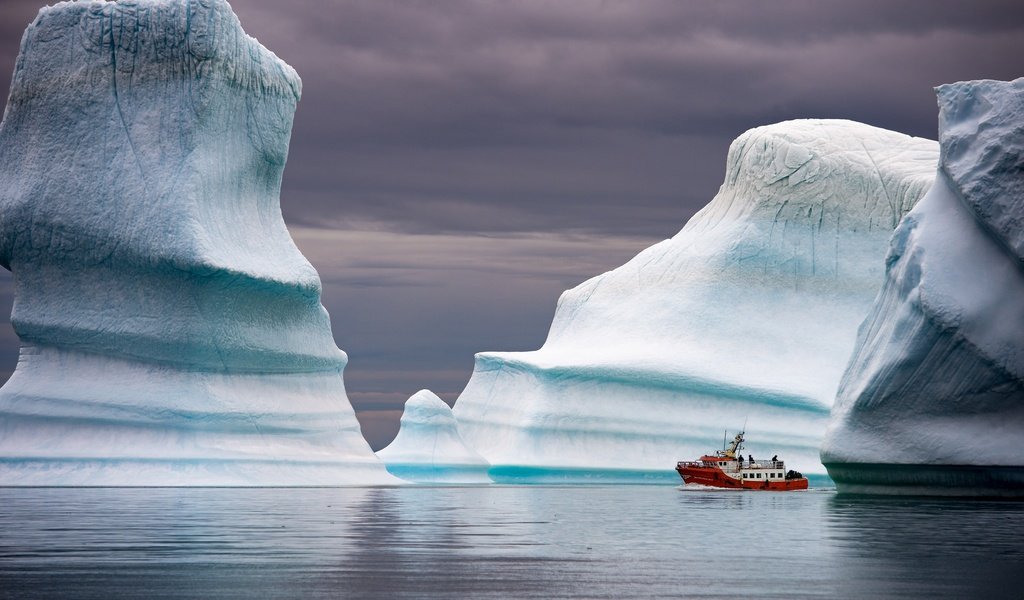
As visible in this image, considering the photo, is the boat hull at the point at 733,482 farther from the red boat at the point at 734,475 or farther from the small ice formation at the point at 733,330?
the small ice formation at the point at 733,330

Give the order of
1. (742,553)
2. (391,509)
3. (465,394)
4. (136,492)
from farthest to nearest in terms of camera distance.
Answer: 1. (465,394)
2. (136,492)
3. (391,509)
4. (742,553)

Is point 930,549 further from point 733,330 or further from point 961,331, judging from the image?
point 733,330

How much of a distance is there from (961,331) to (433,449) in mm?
23090

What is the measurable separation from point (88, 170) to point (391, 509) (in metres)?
14.1

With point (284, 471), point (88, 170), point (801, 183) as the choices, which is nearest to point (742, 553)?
point (284, 471)

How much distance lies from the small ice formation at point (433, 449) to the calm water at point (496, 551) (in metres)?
22.4

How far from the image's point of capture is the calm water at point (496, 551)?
10.9m

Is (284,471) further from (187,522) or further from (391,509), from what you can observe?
(187,522)

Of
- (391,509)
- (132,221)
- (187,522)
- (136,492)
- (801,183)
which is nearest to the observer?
(187,522)

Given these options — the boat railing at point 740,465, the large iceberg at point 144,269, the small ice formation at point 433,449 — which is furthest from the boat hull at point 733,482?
the small ice formation at point 433,449

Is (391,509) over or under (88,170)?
under

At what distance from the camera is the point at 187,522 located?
1842cm

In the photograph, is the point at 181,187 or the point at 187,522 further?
the point at 181,187

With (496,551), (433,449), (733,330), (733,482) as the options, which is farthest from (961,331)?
(433,449)
